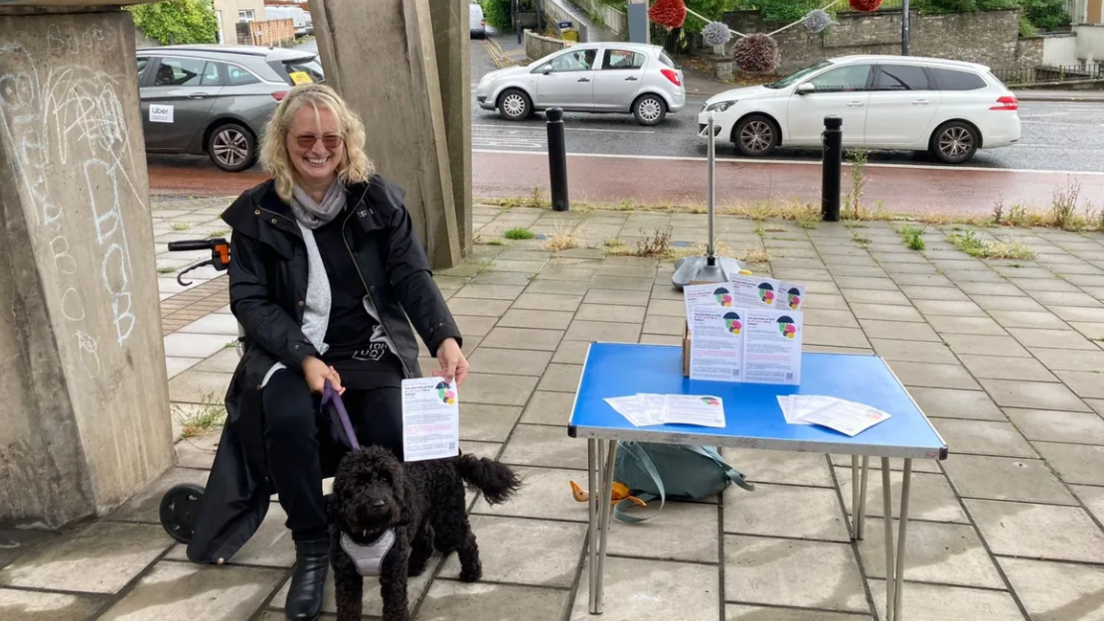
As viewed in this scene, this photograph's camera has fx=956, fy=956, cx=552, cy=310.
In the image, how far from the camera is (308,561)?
3.04 metres

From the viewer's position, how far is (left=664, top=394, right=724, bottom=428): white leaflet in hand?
273cm

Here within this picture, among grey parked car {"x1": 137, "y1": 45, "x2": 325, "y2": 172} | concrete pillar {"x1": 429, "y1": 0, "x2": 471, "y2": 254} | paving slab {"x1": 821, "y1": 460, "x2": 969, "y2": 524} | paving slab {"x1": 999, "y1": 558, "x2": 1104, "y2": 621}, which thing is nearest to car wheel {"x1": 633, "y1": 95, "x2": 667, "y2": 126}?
grey parked car {"x1": 137, "y1": 45, "x2": 325, "y2": 172}

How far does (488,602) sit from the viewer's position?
9.96ft

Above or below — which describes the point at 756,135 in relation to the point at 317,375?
above

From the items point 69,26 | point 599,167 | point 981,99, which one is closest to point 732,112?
point 599,167

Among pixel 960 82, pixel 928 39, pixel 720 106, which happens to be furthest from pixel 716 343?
pixel 928 39

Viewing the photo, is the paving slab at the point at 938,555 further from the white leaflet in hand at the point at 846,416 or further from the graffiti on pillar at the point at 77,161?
the graffiti on pillar at the point at 77,161

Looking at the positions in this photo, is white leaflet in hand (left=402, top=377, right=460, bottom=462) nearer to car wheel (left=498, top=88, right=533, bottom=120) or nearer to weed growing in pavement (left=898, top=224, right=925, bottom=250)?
weed growing in pavement (left=898, top=224, right=925, bottom=250)

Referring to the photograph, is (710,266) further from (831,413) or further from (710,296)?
(831,413)

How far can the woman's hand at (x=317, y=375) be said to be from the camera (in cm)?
292

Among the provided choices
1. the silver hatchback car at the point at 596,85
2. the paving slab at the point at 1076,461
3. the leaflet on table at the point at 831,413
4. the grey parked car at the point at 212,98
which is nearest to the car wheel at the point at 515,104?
the silver hatchback car at the point at 596,85

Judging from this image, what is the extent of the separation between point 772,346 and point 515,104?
15.6 metres

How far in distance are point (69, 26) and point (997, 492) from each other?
387 cm

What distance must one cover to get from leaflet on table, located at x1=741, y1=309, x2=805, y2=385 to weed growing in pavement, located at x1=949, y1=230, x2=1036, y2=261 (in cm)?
606
